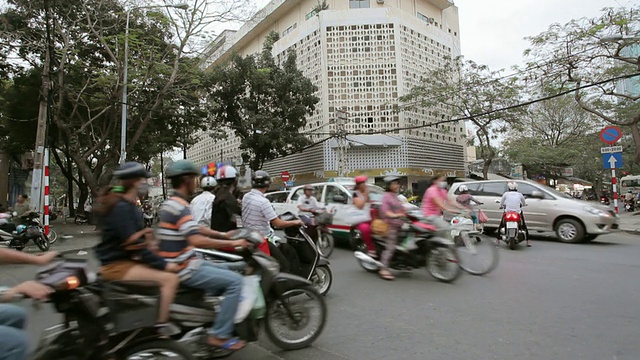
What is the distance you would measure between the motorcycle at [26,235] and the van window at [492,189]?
11.8 metres

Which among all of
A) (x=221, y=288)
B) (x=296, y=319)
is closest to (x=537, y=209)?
(x=296, y=319)

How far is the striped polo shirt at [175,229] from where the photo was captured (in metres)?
2.82

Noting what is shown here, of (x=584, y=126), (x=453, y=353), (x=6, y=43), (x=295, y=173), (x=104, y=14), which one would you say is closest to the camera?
(x=453, y=353)

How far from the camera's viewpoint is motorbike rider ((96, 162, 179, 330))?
2.46 m

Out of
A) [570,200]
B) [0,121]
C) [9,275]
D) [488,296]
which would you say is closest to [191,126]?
[0,121]

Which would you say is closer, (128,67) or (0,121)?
(128,67)

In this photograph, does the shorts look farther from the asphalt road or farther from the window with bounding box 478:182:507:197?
the window with bounding box 478:182:507:197

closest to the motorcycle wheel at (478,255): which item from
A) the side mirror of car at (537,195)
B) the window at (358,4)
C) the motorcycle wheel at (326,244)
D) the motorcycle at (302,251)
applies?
the motorcycle at (302,251)

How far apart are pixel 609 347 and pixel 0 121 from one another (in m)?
27.1

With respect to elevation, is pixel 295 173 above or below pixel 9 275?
above

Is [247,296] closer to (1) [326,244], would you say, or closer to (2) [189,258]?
(2) [189,258]

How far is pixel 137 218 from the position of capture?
2.53 meters

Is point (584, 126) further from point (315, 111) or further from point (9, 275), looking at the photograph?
point (9, 275)

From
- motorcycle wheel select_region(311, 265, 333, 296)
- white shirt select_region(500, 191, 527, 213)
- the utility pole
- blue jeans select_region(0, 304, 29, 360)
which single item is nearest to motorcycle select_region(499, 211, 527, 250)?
white shirt select_region(500, 191, 527, 213)
